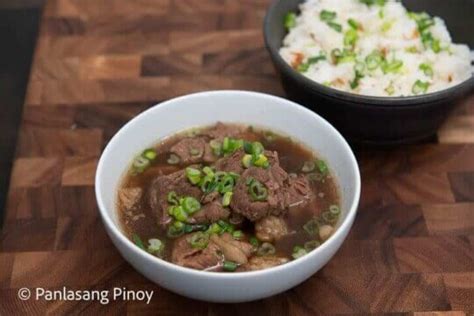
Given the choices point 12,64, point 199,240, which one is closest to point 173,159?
point 199,240

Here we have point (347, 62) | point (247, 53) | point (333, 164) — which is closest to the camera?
point (333, 164)

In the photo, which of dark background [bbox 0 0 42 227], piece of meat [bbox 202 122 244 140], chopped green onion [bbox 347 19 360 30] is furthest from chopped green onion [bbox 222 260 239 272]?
chopped green onion [bbox 347 19 360 30]

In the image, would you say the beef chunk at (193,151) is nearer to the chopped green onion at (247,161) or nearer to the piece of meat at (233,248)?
the chopped green onion at (247,161)

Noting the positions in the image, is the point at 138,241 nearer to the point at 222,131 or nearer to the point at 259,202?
the point at 259,202

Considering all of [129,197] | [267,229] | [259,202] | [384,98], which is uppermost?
[384,98]

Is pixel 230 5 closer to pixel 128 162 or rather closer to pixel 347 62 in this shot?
pixel 347 62

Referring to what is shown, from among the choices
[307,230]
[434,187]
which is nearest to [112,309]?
[307,230]
